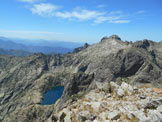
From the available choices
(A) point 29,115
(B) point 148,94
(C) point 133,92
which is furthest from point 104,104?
(A) point 29,115

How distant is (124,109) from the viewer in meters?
25.2

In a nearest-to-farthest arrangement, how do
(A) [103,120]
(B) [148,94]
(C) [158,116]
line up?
(C) [158,116] → (A) [103,120] → (B) [148,94]

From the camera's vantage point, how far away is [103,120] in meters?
24.0

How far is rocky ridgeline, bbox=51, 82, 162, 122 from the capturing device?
22312 mm

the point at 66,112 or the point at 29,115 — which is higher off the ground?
the point at 66,112

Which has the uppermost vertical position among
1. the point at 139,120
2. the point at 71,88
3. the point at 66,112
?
the point at 139,120

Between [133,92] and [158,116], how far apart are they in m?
10.9

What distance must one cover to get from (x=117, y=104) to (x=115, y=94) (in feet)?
20.9

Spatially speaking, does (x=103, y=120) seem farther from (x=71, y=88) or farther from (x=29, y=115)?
(x=29, y=115)

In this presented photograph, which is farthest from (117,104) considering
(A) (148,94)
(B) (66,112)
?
(B) (66,112)

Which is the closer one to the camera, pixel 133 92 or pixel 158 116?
pixel 158 116

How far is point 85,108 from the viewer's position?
97.3 feet

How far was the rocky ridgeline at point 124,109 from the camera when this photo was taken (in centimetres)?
2231

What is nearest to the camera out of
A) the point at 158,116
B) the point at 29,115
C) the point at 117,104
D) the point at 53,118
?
the point at 158,116
